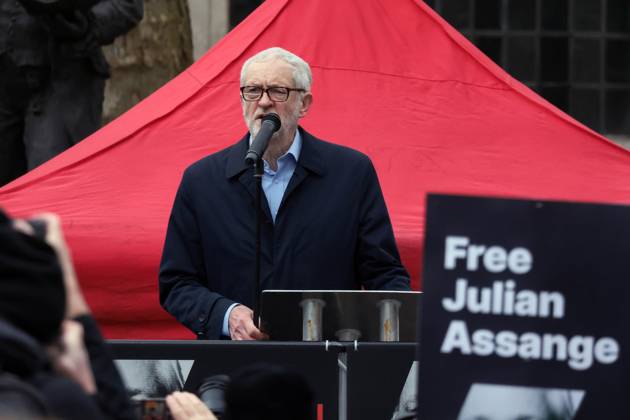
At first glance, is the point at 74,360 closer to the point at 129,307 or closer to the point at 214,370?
the point at 214,370

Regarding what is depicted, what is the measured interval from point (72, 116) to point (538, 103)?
2391mm

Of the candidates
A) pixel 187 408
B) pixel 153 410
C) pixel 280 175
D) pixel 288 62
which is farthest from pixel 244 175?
pixel 187 408

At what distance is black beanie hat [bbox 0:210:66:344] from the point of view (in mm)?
2580

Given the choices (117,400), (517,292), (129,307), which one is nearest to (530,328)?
(517,292)

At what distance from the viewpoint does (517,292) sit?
345cm

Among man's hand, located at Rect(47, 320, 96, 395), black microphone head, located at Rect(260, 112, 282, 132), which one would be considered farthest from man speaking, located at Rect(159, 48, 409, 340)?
man's hand, located at Rect(47, 320, 96, 395)

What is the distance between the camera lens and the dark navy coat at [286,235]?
5.52 metres

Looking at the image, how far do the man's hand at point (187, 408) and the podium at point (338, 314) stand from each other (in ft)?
3.94

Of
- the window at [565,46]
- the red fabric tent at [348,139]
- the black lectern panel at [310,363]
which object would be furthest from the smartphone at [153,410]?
the window at [565,46]

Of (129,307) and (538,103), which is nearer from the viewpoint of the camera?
(129,307)

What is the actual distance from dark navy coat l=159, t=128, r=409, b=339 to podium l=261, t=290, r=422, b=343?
60 centimetres

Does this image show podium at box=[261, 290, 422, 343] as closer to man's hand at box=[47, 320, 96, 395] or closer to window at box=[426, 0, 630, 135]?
man's hand at box=[47, 320, 96, 395]

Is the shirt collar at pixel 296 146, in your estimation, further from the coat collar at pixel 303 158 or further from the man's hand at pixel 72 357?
the man's hand at pixel 72 357

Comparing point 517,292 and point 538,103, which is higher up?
point 538,103
